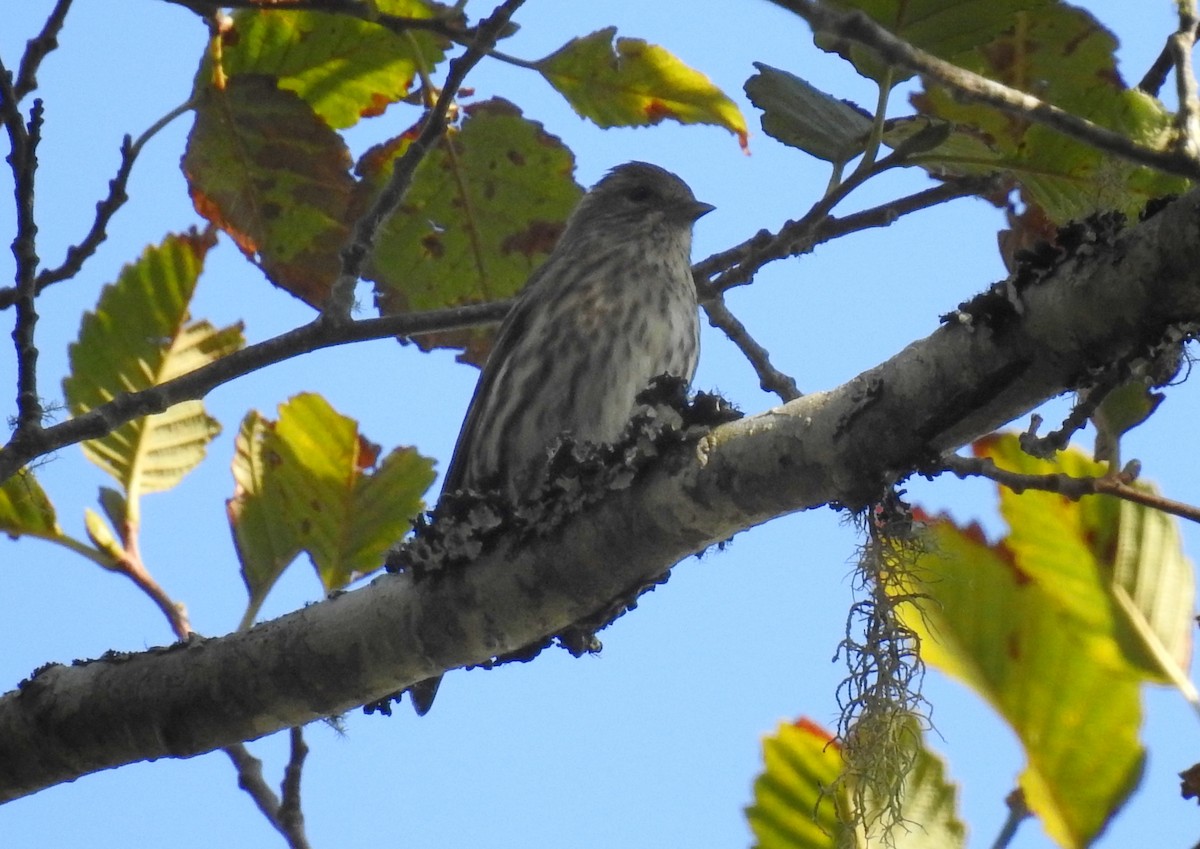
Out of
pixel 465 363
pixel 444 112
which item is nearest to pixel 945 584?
pixel 444 112

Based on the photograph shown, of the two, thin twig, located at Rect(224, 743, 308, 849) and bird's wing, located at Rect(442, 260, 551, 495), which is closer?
thin twig, located at Rect(224, 743, 308, 849)

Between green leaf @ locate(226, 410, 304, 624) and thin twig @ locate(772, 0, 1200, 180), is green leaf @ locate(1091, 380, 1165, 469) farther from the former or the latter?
green leaf @ locate(226, 410, 304, 624)

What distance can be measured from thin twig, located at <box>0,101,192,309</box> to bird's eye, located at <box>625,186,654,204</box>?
2795 mm

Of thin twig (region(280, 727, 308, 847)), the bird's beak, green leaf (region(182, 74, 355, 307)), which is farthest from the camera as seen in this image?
the bird's beak

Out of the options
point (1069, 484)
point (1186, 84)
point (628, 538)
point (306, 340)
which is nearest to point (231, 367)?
point (306, 340)

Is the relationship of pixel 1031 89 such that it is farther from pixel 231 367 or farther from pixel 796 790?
pixel 231 367

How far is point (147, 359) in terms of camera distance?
4.23m

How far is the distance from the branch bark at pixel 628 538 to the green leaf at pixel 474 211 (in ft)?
4.14

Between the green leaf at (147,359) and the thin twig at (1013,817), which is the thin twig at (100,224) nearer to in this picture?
the green leaf at (147,359)

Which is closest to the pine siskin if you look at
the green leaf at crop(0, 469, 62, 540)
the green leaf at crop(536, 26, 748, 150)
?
the green leaf at crop(536, 26, 748, 150)

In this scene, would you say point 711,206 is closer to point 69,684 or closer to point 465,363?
point 465,363

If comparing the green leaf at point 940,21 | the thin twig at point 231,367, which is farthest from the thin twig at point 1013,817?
the thin twig at point 231,367

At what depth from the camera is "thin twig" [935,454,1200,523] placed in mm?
2801

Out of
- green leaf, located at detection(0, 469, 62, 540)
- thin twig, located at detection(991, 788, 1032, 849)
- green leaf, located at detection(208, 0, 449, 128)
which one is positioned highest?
green leaf, located at detection(208, 0, 449, 128)
